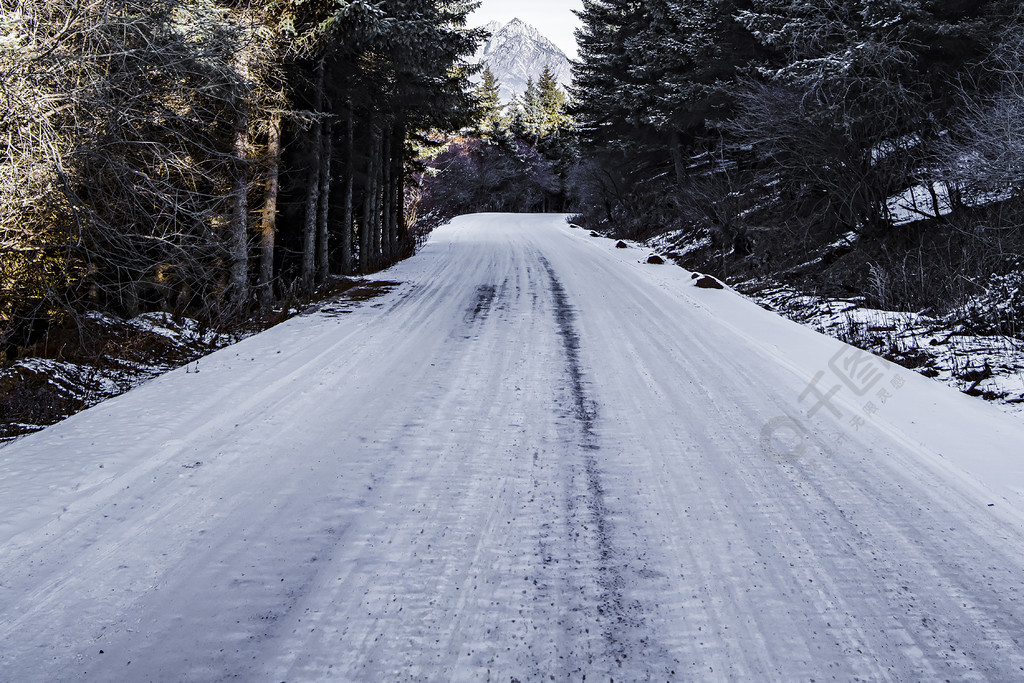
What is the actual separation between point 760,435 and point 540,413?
170 cm

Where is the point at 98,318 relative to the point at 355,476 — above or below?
above

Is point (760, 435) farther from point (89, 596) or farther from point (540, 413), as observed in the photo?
point (89, 596)

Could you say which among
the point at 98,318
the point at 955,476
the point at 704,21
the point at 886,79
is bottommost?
the point at 955,476

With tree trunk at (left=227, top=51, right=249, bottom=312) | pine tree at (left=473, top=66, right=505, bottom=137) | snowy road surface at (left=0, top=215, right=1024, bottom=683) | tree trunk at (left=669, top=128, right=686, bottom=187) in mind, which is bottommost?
snowy road surface at (left=0, top=215, right=1024, bottom=683)

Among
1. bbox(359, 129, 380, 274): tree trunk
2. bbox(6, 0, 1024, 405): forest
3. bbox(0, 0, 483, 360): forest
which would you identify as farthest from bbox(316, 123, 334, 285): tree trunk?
bbox(0, 0, 483, 360): forest

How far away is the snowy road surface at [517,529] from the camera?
224 centimetres

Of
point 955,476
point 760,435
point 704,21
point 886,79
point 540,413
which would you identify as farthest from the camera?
point 704,21

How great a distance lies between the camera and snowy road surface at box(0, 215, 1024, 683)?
7.34 feet

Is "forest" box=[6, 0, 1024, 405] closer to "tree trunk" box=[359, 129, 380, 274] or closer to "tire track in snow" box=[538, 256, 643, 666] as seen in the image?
"tree trunk" box=[359, 129, 380, 274]

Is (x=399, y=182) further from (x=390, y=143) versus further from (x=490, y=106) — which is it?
(x=490, y=106)

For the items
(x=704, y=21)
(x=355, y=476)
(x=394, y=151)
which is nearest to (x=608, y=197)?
(x=704, y=21)

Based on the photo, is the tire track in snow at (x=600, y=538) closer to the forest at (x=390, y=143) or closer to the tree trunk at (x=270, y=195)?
the forest at (x=390, y=143)

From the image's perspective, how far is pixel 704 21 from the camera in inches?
752

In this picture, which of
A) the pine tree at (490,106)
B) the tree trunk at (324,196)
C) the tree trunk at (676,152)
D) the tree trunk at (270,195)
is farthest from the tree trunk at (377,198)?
the pine tree at (490,106)
